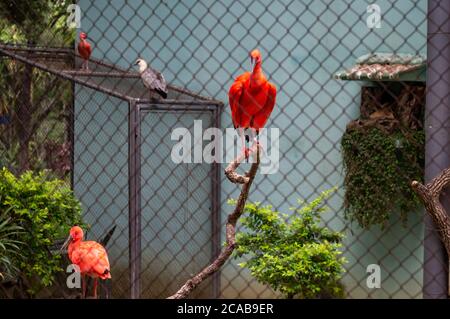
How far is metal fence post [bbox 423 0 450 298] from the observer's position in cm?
209

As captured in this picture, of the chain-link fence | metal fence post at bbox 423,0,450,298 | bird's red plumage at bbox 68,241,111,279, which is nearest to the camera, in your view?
metal fence post at bbox 423,0,450,298

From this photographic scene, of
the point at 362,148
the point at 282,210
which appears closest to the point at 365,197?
the point at 362,148

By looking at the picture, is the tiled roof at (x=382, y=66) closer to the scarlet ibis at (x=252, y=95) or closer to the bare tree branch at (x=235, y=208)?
the scarlet ibis at (x=252, y=95)

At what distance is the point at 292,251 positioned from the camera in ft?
11.9

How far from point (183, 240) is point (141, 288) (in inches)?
13.3

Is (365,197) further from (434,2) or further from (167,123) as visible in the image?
(434,2)

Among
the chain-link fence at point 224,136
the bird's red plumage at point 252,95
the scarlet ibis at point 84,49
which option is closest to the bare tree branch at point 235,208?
the bird's red plumage at point 252,95

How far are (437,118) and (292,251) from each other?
160cm

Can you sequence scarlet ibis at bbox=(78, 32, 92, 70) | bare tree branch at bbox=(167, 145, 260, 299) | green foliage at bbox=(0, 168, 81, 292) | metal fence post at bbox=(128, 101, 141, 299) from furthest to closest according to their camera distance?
scarlet ibis at bbox=(78, 32, 92, 70) → metal fence post at bbox=(128, 101, 141, 299) → green foliage at bbox=(0, 168, 81, 292) → bare tree branch at bbox=(167, 145, 260, 299)

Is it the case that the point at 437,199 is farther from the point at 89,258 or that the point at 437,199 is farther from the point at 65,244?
the point at 65,244

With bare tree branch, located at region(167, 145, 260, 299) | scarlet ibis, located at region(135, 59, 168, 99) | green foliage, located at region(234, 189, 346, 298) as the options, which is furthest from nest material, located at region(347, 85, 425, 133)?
bare tree branch, located at region(167, 145, 260, 299)

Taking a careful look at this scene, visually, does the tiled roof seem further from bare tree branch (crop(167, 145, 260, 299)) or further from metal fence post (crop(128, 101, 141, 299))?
bare tree branch (crop(167, 145, 260, 299))

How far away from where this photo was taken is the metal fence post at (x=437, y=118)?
6.86 feet

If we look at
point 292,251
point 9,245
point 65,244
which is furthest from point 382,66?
point 9,245
